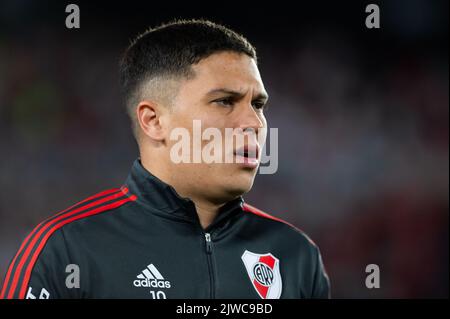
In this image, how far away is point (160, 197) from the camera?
2092 mm

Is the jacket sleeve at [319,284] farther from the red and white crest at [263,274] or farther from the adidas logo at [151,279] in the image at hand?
the adidas logo at [151,279]

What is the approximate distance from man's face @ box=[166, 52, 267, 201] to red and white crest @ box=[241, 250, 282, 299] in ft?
0.87

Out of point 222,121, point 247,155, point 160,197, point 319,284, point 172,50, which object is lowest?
point 319,284

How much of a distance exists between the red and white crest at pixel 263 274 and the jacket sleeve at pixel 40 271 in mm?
665

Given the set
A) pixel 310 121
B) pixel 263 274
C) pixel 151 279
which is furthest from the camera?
pixel 310 121

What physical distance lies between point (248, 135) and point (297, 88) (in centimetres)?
391

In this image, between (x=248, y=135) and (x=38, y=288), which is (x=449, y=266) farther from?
(x=38, y=288)

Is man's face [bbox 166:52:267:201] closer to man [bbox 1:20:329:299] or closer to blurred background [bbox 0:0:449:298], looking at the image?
man [bbox 1:20:329:299]

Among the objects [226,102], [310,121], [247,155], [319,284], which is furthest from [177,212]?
[310,121]

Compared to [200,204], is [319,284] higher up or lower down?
lower down

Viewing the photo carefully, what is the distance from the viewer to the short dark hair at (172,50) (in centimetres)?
215

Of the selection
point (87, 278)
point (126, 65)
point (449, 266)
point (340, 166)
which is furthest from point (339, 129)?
point (87, 278)

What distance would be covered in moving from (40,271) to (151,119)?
2.29 feet

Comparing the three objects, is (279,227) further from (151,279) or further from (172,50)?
(172,50)
